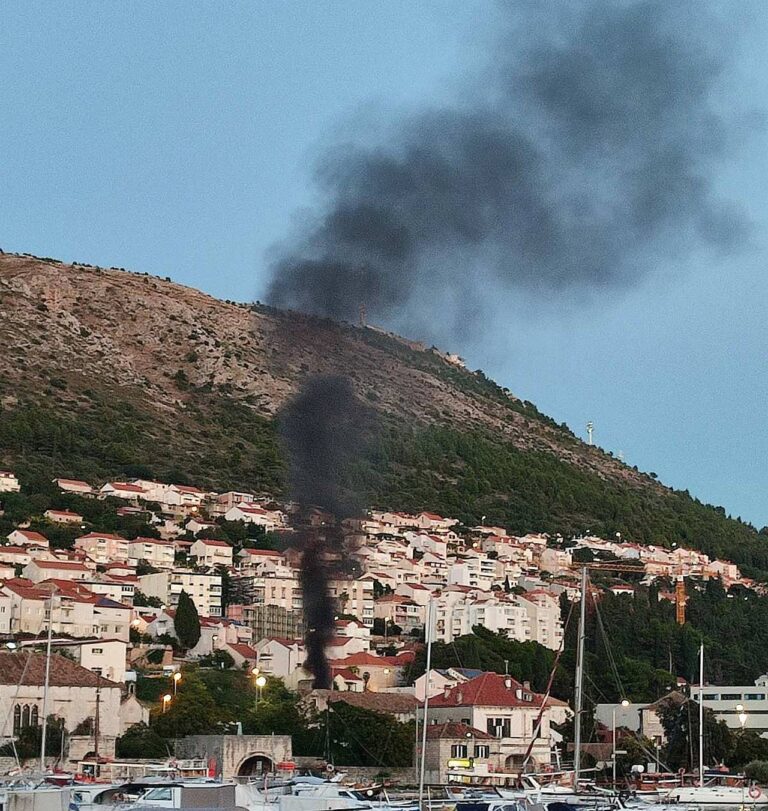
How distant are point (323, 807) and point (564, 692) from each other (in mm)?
57490

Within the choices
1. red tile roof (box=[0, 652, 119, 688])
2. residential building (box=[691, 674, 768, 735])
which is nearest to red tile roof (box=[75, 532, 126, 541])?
residential building (box=[691, 674, 768, 735])

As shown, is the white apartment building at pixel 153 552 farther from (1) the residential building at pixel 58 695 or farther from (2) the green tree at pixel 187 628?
(1) the residential building at pixel 58 695

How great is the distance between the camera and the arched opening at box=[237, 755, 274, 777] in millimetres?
67000

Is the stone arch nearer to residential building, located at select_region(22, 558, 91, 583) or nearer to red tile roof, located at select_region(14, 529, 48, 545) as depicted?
residential building, located at select_region(22, 558, 91, 583)

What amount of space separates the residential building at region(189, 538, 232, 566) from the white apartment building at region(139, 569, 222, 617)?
8.44 meters

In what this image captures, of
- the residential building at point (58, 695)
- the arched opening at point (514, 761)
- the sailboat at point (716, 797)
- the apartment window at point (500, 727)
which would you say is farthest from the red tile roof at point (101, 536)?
the sailboat at point (716, 797)

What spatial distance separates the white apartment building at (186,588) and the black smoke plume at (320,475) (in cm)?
3514

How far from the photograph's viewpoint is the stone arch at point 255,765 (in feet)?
219

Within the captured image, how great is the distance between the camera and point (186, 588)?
391 feet

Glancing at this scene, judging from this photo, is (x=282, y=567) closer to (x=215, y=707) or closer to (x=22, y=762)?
(x=215, y=707)

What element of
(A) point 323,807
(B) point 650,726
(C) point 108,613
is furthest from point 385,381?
(A) point 323,807

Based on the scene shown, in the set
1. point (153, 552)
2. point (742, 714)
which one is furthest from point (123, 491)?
point (742, 714)

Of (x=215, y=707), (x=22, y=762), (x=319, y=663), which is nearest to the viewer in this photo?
(x=22, y=762)

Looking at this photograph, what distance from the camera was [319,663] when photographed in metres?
85.4
